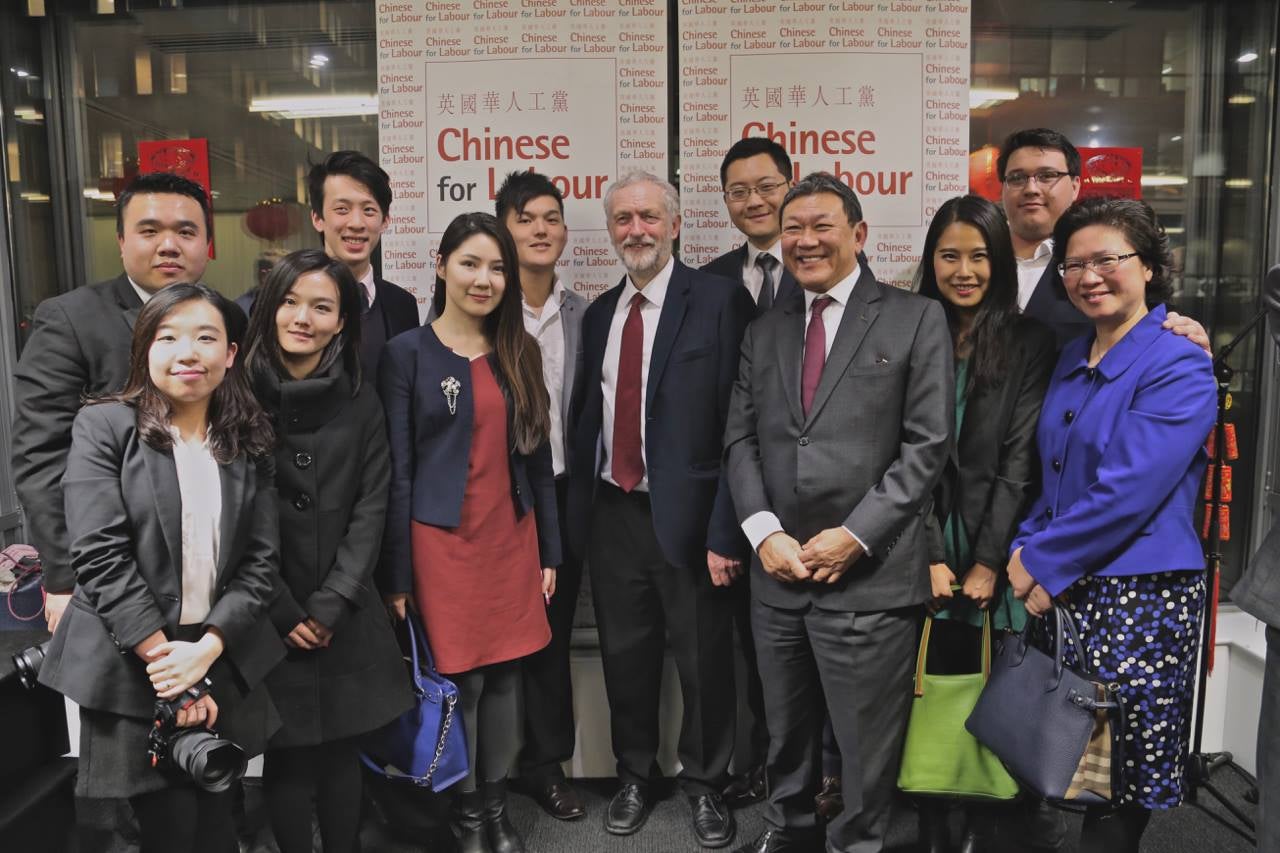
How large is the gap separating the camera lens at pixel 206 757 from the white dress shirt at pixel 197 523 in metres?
0.25

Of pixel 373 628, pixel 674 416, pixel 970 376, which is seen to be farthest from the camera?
pixel 674 416

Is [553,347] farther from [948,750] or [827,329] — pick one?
[948,750]

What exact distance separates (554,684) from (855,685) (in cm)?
106

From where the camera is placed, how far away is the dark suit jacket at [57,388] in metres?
2.03

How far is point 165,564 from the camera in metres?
1.84

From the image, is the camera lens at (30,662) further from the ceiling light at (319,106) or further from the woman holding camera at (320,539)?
the ceiling light at (319,106)

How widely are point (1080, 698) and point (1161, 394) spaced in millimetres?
716

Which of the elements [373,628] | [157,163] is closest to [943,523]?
[373,628]

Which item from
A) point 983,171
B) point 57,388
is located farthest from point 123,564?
point 983,171

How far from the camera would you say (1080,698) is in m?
1.95

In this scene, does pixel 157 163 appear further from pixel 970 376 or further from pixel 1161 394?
pixel 1161 394

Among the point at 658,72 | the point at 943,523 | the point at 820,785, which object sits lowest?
the point at 820,785

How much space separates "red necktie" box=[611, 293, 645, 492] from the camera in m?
2.65

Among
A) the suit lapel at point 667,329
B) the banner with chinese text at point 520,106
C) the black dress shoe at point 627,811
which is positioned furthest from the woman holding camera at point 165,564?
the banner with chinese text at point 520,106
